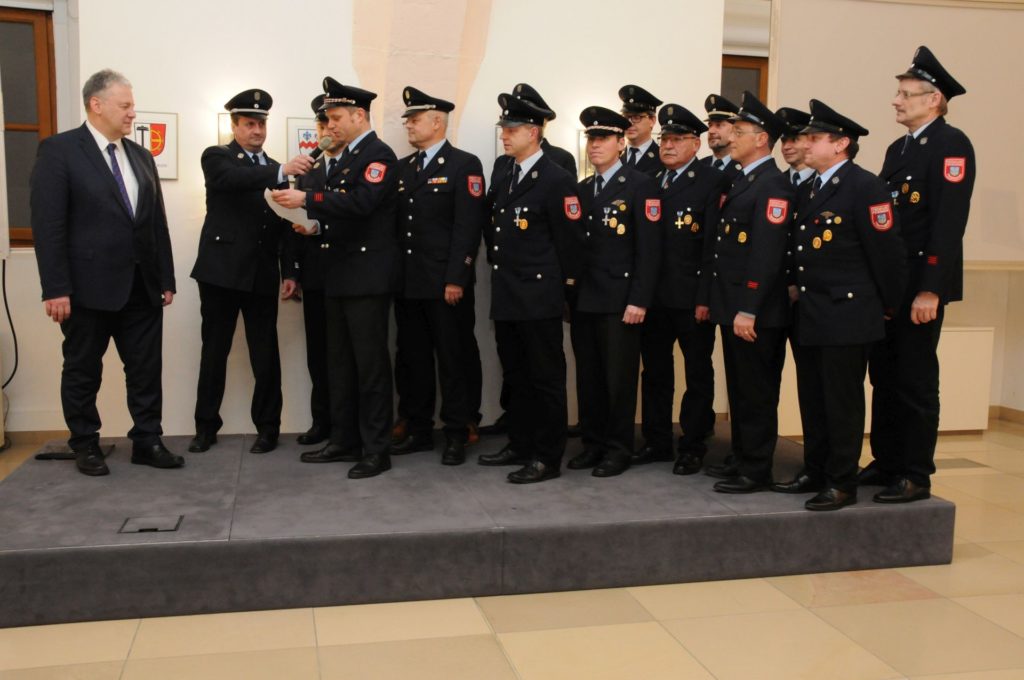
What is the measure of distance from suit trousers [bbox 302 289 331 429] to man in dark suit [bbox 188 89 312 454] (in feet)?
0.53

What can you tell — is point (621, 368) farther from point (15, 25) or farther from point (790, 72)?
point (15, 25)

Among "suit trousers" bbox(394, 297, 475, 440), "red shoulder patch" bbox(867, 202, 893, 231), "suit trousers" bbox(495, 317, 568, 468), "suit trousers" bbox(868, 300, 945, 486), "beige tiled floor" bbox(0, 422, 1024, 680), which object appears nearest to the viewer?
"beige tiled floor" bbox(0, 422, 1024, 680)

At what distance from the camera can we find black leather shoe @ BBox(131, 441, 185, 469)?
4.21 m

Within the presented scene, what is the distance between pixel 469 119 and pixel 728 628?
3168mm

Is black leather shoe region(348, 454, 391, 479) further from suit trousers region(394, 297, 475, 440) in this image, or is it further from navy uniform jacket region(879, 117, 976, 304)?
navy uniform jacket region(879, 117, 976, 304)

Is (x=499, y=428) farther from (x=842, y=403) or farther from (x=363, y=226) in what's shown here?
(x=842, y=403)

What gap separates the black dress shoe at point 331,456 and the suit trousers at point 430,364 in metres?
0.42

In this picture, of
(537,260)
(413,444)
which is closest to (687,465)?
(537,260)

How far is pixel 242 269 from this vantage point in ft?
14.8

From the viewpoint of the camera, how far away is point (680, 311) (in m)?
4.51

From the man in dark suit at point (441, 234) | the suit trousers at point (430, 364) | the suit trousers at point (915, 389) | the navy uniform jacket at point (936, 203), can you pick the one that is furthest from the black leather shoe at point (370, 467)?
the navy uniform jacket at point (936, 203)

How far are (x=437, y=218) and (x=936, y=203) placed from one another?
2177 mm

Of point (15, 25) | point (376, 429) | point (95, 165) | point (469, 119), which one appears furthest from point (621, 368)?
point (15, 25)

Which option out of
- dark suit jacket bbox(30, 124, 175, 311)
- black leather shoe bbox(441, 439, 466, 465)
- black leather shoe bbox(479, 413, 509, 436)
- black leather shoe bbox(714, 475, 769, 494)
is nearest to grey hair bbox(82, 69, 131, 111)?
dark suit jacket bbox(30, 124, 175, 311)
